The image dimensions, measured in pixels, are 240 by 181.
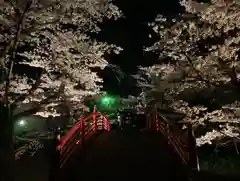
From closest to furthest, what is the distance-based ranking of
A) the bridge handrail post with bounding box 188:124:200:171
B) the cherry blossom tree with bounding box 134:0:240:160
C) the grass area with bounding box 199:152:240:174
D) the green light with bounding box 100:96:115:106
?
1. the bridge handrail post with bounding box 188:124:200:171
2. the cherry blossom tree with bounding box 134:0:240:160
3. the grass area with bounding box 199:152:240:174
4. the green light with bounding box 100:96:115:106

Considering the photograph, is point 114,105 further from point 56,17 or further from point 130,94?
point 56,17

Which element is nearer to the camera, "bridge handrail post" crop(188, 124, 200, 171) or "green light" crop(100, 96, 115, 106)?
"bridge handrail post" crop(188, 124, 200, 171)

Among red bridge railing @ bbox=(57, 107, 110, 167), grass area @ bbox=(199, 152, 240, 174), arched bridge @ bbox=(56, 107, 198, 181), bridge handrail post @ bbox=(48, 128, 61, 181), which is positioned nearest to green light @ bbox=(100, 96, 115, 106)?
grass area @ bbox=(199, 152, 240, 174)

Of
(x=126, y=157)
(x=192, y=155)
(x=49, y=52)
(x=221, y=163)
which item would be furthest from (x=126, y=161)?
(x=221, y=163)

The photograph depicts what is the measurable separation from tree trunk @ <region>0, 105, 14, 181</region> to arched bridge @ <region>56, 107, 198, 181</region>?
146 centimetres

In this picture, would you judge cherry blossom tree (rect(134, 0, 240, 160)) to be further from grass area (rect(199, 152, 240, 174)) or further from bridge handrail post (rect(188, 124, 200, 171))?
grass area (rect(199, 152, 240, 174))

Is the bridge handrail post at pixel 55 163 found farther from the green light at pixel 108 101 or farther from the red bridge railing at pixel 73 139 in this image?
the green light at pixel 108 101

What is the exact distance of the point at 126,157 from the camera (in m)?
11.2

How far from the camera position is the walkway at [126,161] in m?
9.93

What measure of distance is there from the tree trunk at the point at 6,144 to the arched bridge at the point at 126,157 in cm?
146

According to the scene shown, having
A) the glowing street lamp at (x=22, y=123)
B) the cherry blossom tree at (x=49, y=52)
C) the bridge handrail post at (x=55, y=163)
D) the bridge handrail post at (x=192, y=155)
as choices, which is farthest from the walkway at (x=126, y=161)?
the glowing street lamp at (x=22, y=123)

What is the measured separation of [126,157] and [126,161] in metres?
0.37

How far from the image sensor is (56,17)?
11.1 m

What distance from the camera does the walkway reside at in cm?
993
